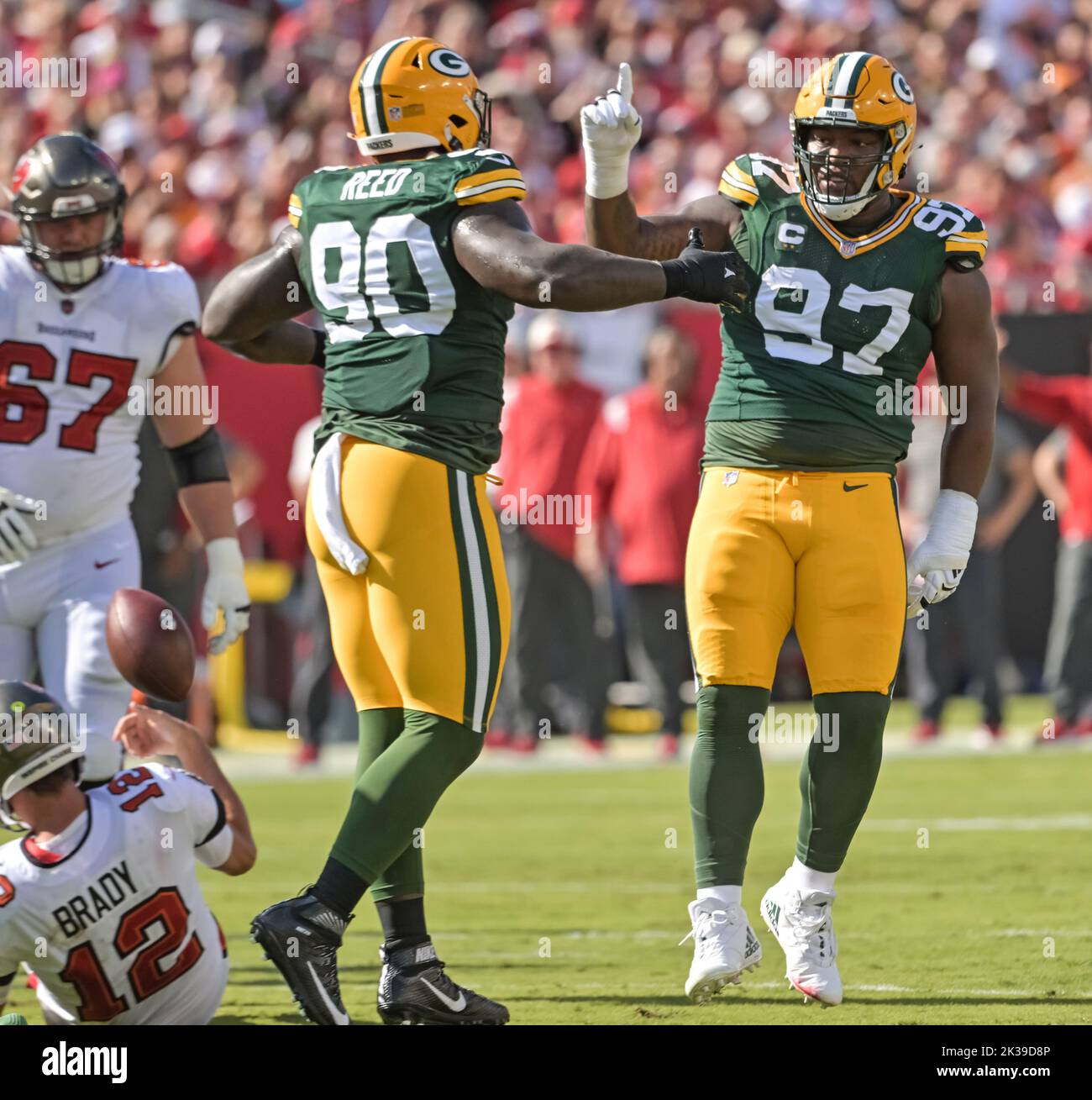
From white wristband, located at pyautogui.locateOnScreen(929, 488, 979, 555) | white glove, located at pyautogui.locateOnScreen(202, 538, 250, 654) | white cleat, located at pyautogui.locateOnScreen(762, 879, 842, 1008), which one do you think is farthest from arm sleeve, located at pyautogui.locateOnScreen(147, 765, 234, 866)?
white wristband, located at pyautogui.locateOnScreen(929, 488, 979, 555)

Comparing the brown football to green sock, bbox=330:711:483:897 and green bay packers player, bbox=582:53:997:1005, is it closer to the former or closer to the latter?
green sock, bbox=330:711:483:897

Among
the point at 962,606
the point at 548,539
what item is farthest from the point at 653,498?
the point at 962,606

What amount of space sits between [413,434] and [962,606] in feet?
22.7

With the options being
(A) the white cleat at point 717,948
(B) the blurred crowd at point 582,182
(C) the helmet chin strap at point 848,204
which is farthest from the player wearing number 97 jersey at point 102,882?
(B) the blurred crowd at point 582,182

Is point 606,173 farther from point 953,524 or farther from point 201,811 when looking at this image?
point 201,811

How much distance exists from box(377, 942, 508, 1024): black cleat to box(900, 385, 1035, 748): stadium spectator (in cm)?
611

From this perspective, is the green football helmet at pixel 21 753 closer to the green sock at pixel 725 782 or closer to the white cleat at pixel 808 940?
the green sock at pixel 725 782

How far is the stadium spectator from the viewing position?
10852 millimetres

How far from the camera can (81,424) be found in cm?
553

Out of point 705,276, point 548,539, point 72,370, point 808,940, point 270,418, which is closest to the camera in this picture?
point 705,276

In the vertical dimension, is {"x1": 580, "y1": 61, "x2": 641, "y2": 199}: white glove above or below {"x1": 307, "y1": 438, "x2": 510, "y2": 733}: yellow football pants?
above

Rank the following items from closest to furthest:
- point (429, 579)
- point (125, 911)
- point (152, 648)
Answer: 1. point (125, 911)
2. point (429, 579)
3. point (152, 648)

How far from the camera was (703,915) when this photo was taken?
474cm

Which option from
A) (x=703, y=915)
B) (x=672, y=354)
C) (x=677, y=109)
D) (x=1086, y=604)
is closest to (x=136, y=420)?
(x=703, y=915)
